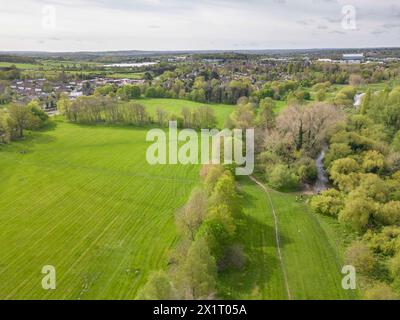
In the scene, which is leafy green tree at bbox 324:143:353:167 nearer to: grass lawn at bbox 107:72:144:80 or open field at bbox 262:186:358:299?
open field at bbox 262:186:358:299

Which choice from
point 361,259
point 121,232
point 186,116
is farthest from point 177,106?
point 361,259

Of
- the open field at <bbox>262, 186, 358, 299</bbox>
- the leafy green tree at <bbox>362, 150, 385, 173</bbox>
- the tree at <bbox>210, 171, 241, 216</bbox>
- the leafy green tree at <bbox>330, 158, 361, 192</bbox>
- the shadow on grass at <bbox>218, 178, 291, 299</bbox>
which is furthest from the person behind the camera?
the leafy green tree at <bbox>362, 150, 385, 173</bbox>

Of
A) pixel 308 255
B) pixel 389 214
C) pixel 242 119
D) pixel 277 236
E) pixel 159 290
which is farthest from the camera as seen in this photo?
pixel 242 119

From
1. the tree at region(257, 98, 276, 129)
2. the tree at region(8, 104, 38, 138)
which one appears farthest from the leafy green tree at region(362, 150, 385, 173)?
the tree at region(8, 104, 38, 138)

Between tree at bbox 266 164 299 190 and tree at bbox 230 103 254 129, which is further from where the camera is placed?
tree at bbox 230 103 254 129

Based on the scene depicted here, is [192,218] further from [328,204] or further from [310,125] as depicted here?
[310,125]

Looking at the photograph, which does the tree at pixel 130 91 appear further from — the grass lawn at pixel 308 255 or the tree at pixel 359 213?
the tree at pixel 359 213

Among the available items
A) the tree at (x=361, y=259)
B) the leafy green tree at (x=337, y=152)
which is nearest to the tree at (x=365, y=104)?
the leafy green tree at (x=337, y=152)

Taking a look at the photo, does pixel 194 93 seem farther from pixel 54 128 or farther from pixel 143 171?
pixel 143 171
